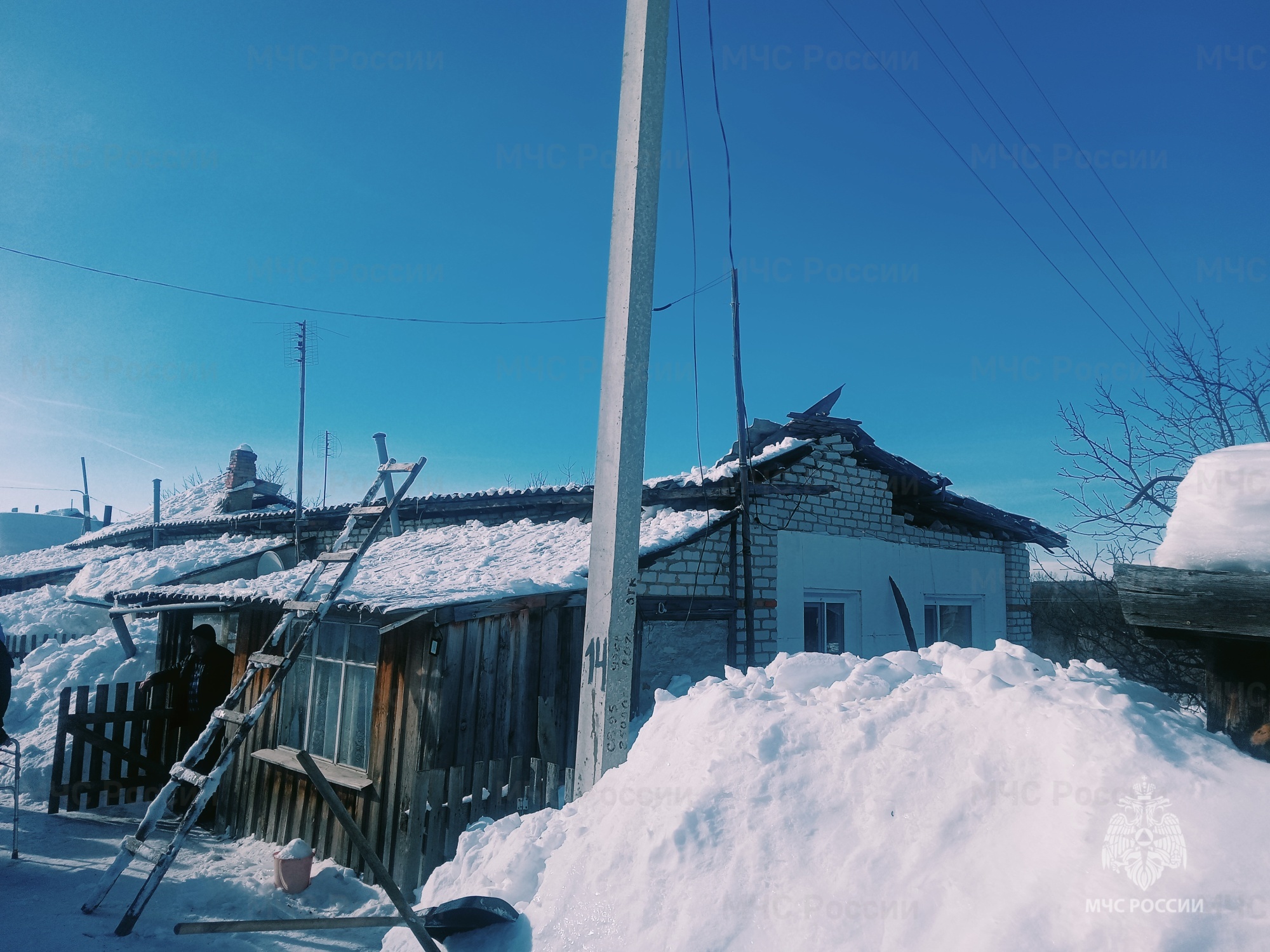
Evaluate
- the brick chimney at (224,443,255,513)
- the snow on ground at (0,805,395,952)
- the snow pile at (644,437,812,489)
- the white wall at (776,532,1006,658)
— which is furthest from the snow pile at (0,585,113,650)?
the white wall at (776,532,1006,658)

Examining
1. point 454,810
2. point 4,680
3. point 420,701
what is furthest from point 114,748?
point 454,810

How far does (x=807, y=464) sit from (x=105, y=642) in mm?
11496

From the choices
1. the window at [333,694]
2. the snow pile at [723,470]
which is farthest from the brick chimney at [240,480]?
the snow pile at [723,470]

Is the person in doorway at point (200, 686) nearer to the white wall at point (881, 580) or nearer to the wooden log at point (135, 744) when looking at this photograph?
the wooden log at point (135, 744)

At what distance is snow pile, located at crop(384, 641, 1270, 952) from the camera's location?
7.84ft

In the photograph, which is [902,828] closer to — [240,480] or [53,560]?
[240,480]

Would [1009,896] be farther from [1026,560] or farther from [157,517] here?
[157,517]

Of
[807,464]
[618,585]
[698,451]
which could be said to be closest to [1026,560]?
[807,464]

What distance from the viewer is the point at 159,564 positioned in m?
14.3

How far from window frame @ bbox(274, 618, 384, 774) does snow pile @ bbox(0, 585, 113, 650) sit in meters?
9.70

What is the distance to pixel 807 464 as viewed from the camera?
9672 mm

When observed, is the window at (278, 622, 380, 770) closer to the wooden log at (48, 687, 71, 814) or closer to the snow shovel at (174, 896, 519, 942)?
the wooden log at (48, 687, 71, 814)

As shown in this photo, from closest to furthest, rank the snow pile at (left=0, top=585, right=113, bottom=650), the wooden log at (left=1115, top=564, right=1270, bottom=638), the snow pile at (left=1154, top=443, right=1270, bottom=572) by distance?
the wooden log at (left=1115, top=564, right=1270, bottom=638), the snow pile at (left=1154, top=443, right=1270, bottom=572), the snow pile at (left=0, top=585, right=113, bottom=650)

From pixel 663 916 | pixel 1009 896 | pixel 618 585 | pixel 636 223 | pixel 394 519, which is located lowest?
pixel 663 916
